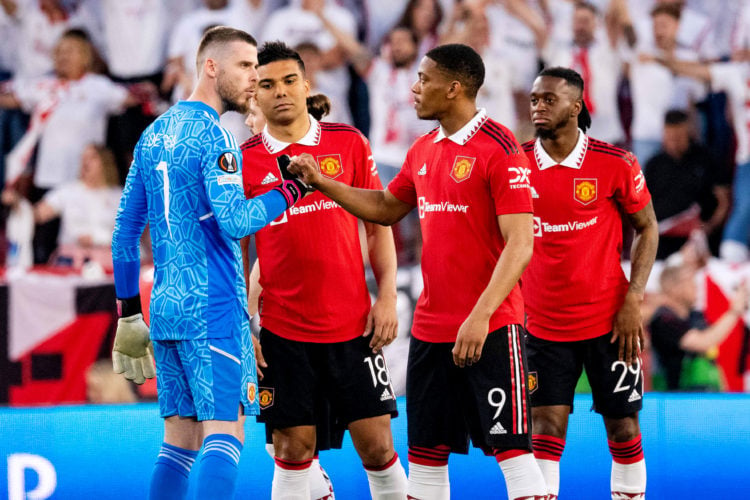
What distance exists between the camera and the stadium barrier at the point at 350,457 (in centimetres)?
496

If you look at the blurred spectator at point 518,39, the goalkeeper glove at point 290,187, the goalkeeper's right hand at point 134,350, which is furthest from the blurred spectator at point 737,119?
the goalkeeper's right hand at point 134,350

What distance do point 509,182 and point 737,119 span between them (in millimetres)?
4815

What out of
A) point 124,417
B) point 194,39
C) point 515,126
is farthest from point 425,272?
point 194,39

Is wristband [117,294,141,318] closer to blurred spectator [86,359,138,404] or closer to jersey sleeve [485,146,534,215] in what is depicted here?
jersey sleeve [485,146,534,215]

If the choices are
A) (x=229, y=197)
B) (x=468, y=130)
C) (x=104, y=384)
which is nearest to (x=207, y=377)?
(x=229, y=197)

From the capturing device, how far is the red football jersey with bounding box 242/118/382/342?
3.99 meters

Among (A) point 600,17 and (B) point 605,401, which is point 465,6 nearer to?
(A) point 600,17

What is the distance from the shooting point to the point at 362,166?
4.15 meters

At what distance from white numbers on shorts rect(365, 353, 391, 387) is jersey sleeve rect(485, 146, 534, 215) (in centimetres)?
85

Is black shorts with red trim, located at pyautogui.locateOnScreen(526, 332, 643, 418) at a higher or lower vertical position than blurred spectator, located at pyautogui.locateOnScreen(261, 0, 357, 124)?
lower

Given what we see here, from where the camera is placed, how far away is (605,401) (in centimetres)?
435

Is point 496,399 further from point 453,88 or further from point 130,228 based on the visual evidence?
point 130,228

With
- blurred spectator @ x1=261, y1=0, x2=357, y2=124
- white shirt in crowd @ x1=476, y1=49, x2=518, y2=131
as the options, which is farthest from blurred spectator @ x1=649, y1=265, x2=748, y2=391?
blurred spectator @ x1=261, y1=0, x2=357, y2=124

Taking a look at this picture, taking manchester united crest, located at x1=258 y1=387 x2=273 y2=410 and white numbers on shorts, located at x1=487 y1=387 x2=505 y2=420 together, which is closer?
white numbers on shorts, located at x1=487 y1=387 x2=505 y2=420
